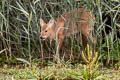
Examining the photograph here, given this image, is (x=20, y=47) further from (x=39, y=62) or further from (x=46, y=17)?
(x=46, y=17)

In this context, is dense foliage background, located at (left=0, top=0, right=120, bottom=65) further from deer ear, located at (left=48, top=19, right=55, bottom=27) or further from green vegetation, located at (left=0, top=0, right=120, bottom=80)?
deer ear, located at (left=48, top=19, right=55, bottom=27)

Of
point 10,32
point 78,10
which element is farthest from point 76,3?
point 10,32

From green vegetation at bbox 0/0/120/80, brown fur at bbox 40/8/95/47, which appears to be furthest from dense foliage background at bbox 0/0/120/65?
brown fur at bbox 40/8/95/47

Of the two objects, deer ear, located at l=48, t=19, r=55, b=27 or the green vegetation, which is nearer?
the green vegetation

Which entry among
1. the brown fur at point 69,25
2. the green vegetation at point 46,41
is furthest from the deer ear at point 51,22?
the green vegetation at point 46,41

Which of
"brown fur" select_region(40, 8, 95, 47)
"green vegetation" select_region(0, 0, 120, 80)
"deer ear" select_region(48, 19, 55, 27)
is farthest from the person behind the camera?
"deer ear" select_region(48, 19, 55, 27)

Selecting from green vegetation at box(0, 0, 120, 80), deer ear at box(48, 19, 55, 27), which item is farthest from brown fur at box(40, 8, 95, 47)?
green vegetation at box(0, 0, 120, 80)

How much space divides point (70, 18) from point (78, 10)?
355mm

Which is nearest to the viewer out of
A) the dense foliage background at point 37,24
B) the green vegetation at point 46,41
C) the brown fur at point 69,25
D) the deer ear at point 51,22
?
the green vegetation at point 46,41

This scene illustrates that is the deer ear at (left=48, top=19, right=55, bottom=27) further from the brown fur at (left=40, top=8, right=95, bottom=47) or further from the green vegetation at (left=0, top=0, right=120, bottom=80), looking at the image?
the green vegetation at (left=0, top=0, right=120, bottom=80)

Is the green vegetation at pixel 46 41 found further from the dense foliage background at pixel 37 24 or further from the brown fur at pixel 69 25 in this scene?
the brown fur at pixel 69 25

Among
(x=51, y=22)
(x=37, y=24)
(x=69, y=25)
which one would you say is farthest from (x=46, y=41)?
(x=37, y=24)

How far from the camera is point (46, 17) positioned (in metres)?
7.50

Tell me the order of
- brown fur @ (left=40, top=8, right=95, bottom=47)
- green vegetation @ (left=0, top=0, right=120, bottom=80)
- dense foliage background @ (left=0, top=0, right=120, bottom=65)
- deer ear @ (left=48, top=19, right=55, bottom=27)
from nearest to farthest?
green vegetation @ (left=0, top=0, right=120, bottom=80) < dense foliage background @ (left=0, top=0, right=120, bottom=65) < brown fur @ (left=40, top=8, right=95, bottom=47) < deer ear @ (left=48, top=19, right=55, bottom=27)
